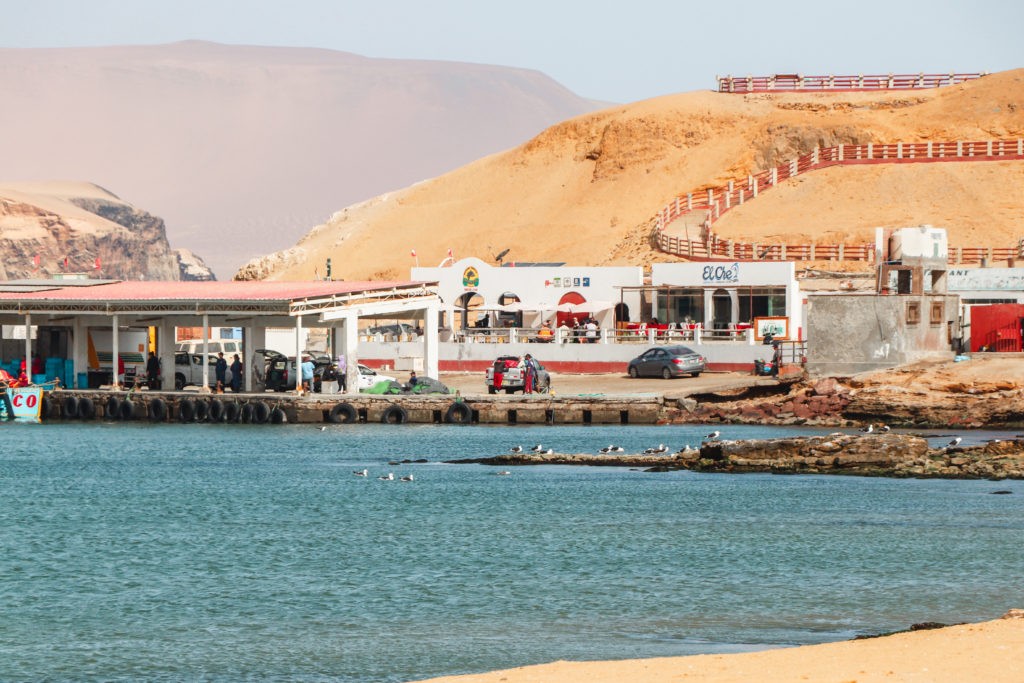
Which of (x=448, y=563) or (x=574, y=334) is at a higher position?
(x=574, y=334)

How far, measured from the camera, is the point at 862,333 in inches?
2206

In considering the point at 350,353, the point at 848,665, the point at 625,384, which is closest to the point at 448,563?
the point at 848,665

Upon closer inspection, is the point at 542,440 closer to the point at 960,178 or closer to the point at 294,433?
the point at 294,433

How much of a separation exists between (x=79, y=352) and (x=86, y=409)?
359 centimetres

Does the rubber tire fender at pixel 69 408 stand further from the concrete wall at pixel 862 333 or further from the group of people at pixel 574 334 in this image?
the concrete wall at pixel 862 333

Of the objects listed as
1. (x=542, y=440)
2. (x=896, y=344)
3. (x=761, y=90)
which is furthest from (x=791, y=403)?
(x=761, y=90)

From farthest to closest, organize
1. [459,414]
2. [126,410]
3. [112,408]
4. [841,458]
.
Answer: [112,408] < [126,410] < [459,414] < [841,458]

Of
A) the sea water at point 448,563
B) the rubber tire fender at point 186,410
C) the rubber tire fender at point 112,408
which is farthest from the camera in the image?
the rubber tire fender at point 112,408

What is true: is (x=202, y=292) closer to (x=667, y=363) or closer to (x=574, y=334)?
(x=667, y=363)

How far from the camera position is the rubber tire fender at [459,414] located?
54.3 meters

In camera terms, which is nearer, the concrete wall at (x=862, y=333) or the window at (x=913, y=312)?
the concrete wall at (x=862, y=333)

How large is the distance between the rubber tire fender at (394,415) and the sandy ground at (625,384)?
396 centimetres

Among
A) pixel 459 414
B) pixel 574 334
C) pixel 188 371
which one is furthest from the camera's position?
pixel 574 334

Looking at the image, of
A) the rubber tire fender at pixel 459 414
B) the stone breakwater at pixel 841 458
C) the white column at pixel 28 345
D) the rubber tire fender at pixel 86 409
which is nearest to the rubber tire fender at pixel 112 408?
the rubber tire fender at pixel 86 409
